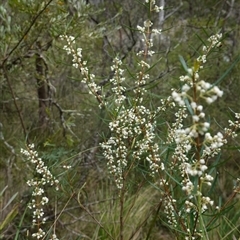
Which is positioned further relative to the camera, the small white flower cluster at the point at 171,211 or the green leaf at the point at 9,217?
the green leaf at the point at 9,217

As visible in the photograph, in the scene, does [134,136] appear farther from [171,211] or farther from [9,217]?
[9,217]

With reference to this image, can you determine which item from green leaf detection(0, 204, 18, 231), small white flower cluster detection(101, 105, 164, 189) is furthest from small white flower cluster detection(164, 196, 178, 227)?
green leaf detection(0, 204, 18, 231)

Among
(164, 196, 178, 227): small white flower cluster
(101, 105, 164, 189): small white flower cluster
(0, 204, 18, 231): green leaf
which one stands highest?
(101, 105, 164, 189): small white flower cluster

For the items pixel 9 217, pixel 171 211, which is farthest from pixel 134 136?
pixel 9 217

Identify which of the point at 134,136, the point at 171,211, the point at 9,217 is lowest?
the point at 9,217

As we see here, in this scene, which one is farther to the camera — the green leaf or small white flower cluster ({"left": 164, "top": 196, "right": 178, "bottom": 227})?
the green leaf

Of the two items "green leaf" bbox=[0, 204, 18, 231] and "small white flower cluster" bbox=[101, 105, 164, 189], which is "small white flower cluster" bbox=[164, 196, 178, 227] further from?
"green leaf" bbox=[0, 204, 18, 231]

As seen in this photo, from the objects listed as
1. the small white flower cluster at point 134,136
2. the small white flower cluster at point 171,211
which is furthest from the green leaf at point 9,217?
the small white flower cluster at point 171,211

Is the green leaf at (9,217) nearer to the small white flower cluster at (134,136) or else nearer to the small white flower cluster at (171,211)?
the small white flower cluster at (134,136)

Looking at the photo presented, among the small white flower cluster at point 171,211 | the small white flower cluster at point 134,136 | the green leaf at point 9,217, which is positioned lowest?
the green leaf at point 9,217

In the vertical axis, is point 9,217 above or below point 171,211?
below

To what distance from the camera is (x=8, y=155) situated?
11.4 ft

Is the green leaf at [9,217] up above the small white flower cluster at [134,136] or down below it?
below

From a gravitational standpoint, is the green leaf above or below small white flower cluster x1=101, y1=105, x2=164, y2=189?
below
